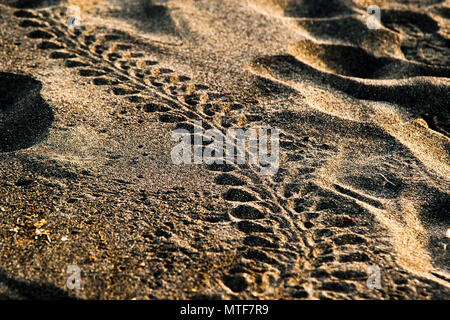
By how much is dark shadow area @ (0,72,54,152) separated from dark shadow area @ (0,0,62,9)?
2.32ft

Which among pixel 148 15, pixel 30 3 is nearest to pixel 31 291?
pixel 148 15

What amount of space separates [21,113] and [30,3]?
1060mm

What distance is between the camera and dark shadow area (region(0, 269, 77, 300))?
1.42 metres

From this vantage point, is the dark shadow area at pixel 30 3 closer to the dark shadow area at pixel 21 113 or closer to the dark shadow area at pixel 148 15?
the dark shadow area at pixel 148 15

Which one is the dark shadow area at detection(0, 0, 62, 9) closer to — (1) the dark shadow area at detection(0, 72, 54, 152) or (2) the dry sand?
(2) the dry sand

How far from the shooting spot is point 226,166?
6.29 feet

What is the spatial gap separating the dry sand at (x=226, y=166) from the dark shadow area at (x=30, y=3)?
0.02 metres

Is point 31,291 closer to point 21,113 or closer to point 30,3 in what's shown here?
point 21,113

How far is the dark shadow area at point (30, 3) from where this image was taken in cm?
281

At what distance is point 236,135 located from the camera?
205 cm

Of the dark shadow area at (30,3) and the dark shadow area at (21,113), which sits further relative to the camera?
the dark shadow area at (30,3)

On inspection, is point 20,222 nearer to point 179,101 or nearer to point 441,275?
point 179,101

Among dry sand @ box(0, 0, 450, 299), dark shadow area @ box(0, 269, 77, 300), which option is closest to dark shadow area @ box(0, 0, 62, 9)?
dry sand @ box(0, 0, 450, 299)

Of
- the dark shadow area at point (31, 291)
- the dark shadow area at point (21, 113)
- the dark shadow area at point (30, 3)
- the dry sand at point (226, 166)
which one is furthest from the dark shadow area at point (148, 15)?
the dark shadow area at point (31, 291)
